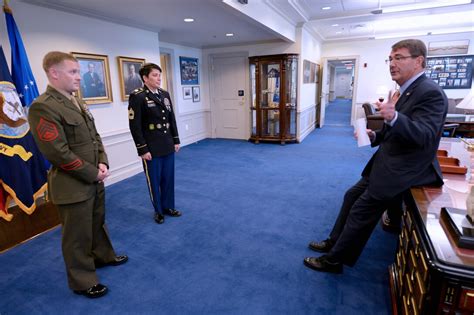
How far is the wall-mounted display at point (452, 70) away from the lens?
7418 mm

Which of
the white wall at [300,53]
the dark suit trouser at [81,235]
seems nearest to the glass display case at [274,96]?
the white wall at [300,53]

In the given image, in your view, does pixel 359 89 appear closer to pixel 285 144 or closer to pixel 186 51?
pixel 285 144

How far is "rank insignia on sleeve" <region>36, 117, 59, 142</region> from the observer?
5.18 feet

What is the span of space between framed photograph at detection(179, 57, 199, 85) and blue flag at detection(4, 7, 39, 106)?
12.8ft

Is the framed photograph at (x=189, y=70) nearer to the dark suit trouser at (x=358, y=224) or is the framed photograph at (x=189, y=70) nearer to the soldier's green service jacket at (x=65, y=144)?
the soldier's green service jacket at (x=65, y=144)

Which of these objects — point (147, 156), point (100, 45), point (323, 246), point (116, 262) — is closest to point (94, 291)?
point (116, 262)

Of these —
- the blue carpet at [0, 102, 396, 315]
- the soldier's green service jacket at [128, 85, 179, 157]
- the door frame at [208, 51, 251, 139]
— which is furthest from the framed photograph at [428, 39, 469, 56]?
the soldier's green service jacket at [128, 85, 179, 157]

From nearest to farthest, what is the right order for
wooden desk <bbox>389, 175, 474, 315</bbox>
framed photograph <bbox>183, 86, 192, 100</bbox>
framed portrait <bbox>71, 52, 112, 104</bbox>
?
1. wooden desk <bbox>389, 175, 474, 315</bbox>
2. framed portrait <bbox>71, 52, 112, 104</bbox>
3. framed photograph <bbox>183, 86, 192, 100</bbox>

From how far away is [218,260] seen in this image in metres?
2.27

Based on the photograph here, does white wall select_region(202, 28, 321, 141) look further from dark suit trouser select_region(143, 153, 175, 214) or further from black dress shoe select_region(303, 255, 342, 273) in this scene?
black dress shoe select_region(303, 255, 342, 273)

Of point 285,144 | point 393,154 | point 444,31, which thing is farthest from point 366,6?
point 393,154

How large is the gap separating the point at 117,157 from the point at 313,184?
9.59ft

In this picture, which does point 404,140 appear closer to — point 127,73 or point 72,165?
point 72,165

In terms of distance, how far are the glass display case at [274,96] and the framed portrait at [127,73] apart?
2.90 meters
